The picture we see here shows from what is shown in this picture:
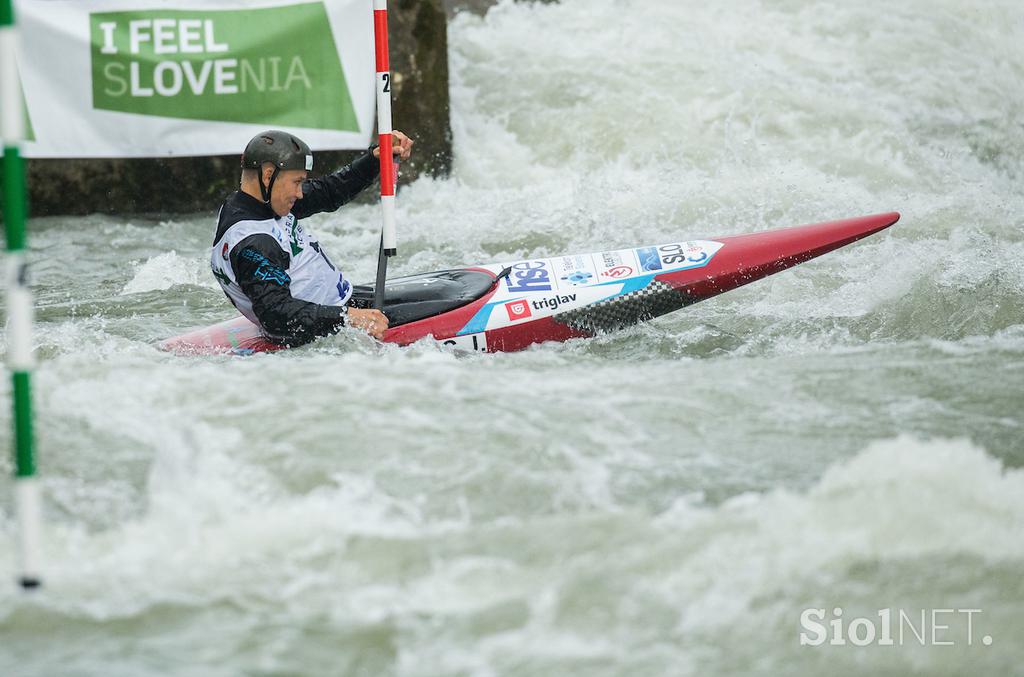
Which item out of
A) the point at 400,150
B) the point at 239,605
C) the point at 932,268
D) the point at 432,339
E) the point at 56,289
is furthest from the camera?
the point at 56,289

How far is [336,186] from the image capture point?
5414 millimetres

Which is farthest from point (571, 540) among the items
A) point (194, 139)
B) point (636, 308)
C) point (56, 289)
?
point (194, 139)

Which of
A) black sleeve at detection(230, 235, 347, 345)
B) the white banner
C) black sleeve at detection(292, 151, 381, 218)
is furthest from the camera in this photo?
the white banner

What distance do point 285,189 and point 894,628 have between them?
2.92 metres

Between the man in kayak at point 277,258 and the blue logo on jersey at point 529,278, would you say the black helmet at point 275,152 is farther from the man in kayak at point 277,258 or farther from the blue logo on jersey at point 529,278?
the blue logo on jersey at point 529,278

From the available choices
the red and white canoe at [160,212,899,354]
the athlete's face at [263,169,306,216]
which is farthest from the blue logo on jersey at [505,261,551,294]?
the athlete's face at [263,169,306,216]

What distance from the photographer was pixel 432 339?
4.84 metres

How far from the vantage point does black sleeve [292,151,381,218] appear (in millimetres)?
5383

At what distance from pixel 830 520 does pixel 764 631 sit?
486 mm

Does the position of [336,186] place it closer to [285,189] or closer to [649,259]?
[285,189]

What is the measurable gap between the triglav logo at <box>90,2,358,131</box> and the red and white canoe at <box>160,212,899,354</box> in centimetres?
327

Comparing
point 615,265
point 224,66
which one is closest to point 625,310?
point 615,265

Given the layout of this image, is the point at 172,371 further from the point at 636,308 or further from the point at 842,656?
the point at 842,656

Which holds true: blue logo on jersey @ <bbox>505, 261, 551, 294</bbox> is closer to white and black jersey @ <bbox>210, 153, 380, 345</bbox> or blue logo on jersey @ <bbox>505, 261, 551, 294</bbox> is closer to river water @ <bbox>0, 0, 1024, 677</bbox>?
river water @ <bbox>0, 0, 1024, 677</bbox>
